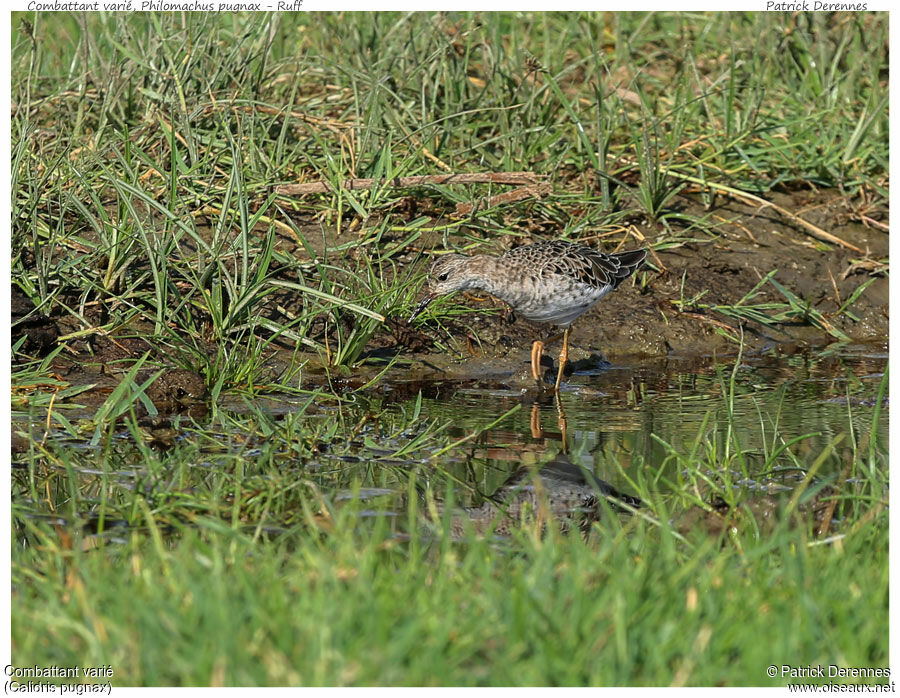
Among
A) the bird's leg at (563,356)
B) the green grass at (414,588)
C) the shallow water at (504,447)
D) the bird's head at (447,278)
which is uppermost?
the green grass at (414,588)

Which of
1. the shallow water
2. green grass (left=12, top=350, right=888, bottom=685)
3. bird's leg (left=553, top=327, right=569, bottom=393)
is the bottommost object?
bird's leg (left=553, top=327, right=569, bottom=393)

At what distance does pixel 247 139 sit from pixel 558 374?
8.86 ft

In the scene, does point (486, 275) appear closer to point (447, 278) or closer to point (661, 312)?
point (447, 278)

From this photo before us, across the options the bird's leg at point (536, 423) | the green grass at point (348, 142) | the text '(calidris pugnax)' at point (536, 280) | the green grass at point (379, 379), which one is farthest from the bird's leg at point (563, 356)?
the green grass at point (348, 142)

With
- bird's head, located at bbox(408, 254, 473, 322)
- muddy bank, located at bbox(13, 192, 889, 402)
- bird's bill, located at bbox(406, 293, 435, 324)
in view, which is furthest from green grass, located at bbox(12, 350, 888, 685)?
bird's head, located at bbox(408, 254, 473, 322)

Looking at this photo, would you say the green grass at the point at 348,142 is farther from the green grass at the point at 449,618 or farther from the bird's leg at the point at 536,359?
the green grass at the point at 449,618

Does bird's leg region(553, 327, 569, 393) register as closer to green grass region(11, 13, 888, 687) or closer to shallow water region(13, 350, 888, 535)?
shallow water region(13, 350, 888, 535)

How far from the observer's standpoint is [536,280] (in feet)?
23.5

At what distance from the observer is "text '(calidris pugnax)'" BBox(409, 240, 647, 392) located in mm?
7176

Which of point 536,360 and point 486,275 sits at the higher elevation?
point 486,275

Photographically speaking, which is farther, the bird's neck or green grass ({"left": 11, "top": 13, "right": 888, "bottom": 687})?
the bird's neck

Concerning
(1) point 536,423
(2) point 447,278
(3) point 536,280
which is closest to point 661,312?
(3) point 536,280

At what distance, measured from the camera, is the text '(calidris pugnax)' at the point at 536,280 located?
23.5 feet

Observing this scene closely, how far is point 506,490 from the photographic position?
5.34 m
